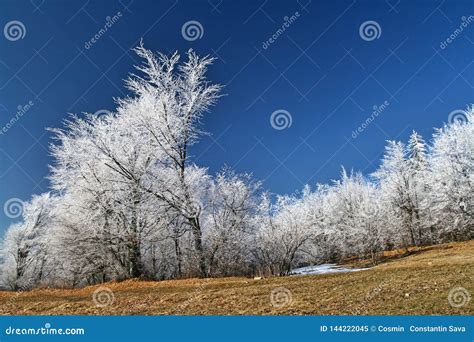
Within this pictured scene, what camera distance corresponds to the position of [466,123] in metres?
25.6

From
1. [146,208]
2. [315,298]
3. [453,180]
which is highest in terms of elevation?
[453,180]

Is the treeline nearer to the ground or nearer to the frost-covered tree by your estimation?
the frost-covered tree

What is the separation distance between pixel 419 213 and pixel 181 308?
25508 mm

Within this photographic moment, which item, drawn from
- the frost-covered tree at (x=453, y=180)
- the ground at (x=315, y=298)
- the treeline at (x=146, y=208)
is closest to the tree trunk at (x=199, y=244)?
the treeline at (x=146, y=208)

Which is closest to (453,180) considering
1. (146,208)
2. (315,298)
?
(146,208)

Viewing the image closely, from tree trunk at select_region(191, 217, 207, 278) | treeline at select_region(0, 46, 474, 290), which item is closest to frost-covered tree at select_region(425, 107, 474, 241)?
treeline at select_region(0, 46, 474, 290)

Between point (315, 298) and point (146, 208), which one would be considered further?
point (146, 208)

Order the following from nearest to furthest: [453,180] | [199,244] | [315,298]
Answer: [315,298] < [199,244] < [453,180]

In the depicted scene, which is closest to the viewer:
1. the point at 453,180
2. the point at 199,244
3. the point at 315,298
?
the point at 315,298

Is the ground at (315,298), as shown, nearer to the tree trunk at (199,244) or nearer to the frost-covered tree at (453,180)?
the tree trunk at (199,244)

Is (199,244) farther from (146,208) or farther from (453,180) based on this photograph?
(453,180)

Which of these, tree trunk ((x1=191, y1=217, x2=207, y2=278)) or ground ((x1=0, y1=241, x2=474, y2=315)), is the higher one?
tree trunk ((x1=191, y1=217, x2=207, y2=278))

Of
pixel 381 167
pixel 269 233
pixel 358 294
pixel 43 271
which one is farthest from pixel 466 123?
pixel 43 271

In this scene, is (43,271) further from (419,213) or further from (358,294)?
(419,213)
